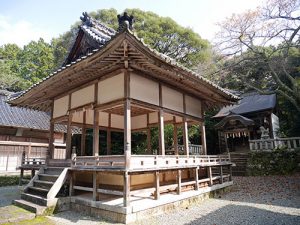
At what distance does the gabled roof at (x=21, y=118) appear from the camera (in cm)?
1673

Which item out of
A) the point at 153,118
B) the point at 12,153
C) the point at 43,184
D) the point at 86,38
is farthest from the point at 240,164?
Result: the point at 12,153

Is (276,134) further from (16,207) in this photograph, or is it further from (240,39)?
(16,207)

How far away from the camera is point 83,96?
33.3ft

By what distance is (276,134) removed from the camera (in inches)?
840

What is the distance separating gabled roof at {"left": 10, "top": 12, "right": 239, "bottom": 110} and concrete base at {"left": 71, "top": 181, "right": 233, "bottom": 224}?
15.9 ft

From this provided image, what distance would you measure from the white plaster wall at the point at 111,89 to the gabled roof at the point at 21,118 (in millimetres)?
10894

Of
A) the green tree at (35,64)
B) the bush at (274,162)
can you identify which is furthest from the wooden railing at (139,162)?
the green tree at (35,64)

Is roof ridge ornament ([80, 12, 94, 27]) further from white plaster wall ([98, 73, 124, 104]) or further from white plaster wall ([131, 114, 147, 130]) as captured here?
white plaster wall ([131, 114, 147, 130])

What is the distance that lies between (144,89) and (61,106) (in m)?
5.12

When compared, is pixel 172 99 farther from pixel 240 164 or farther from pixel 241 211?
pixel 240 164

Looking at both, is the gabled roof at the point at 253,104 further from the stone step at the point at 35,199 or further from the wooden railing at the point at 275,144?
the stone step at the point at 35,199

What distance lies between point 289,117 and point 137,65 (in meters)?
21.0

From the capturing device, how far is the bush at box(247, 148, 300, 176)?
1521 centimetres

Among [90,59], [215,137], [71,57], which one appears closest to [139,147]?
[215,137]
